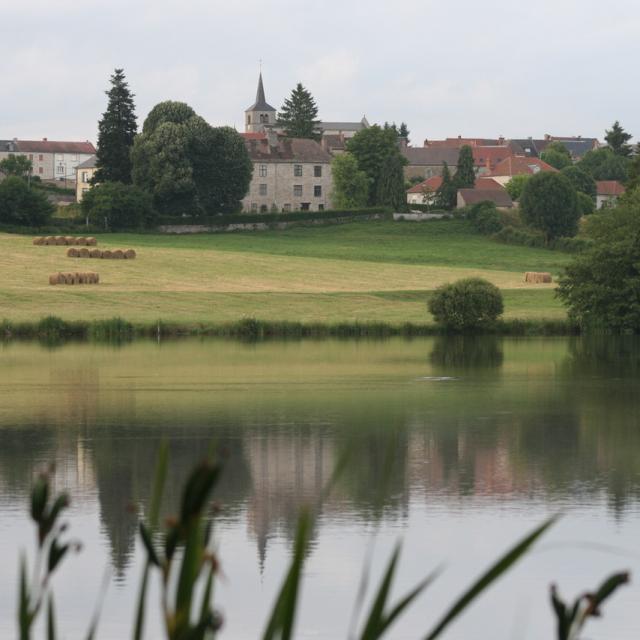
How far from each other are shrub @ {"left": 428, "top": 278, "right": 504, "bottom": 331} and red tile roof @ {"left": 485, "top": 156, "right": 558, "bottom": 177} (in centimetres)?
11733

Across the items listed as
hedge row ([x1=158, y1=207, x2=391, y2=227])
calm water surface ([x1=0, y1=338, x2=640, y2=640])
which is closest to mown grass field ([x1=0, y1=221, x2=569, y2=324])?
hedge row ([x1=158, y1=207, x2=391, y2=227])

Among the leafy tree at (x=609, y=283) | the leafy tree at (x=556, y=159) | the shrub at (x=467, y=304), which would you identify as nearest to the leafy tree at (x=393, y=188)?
the leafy tree at (x=609, y=283)

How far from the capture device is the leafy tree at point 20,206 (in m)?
101

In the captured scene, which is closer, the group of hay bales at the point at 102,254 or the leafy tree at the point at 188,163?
the group of hay bales at the point at 102,254

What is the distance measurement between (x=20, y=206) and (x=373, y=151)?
5003cm

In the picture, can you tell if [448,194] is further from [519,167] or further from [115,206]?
[115,206]

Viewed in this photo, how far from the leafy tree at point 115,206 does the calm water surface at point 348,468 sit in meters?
55.7

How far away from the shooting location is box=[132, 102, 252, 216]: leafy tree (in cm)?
11281

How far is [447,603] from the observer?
53.2 feet

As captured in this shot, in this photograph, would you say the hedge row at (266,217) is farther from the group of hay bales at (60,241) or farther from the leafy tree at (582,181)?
the leafy tree at (582,181)

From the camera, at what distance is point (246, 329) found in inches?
2388

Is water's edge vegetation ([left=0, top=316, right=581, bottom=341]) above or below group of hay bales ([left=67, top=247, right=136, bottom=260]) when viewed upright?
below

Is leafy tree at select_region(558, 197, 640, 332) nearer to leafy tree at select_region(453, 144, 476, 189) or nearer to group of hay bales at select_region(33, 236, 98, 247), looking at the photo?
group of hay bales at select_region(33, 236, 98, 247)

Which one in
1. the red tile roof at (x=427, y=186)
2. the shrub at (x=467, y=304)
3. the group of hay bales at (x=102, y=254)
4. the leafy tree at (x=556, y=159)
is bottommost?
the shrub at (x=467, y=304)
